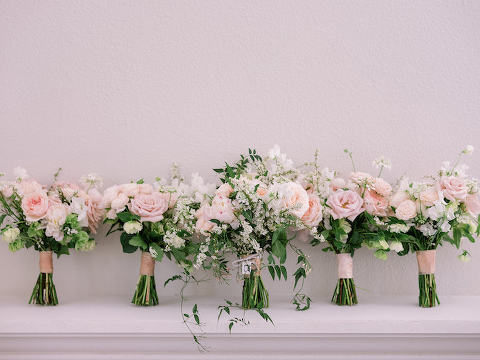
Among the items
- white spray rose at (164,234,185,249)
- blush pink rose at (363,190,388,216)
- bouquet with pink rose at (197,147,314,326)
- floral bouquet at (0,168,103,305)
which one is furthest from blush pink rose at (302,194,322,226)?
floral bouquet at (0,168,103,305)

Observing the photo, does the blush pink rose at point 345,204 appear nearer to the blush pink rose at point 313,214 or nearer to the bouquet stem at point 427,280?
the blush pink rose at point 313,214

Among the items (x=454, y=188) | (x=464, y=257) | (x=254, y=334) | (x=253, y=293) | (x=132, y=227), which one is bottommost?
(x=254, y=334)

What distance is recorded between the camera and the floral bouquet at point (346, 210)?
1.53 meters

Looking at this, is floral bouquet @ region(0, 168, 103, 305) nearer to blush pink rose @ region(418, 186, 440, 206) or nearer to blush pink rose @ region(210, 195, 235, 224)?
blush pink rose @ region(210, 195, 235, 224)

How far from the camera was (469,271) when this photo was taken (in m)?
1.72

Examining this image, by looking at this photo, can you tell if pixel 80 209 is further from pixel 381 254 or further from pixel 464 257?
pixel 464 257

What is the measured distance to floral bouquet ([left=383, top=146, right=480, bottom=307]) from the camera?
1487mm

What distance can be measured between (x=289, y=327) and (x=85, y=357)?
0.67 metres

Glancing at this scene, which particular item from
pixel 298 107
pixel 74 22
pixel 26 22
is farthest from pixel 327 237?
pixel 26 22

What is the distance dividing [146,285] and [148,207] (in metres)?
0.28

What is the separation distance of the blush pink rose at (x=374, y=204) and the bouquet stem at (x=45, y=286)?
1.12m

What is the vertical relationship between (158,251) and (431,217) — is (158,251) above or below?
below

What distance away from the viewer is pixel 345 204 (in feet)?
5.05

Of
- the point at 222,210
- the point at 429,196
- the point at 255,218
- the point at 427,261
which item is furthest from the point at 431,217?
the point at 222,210
